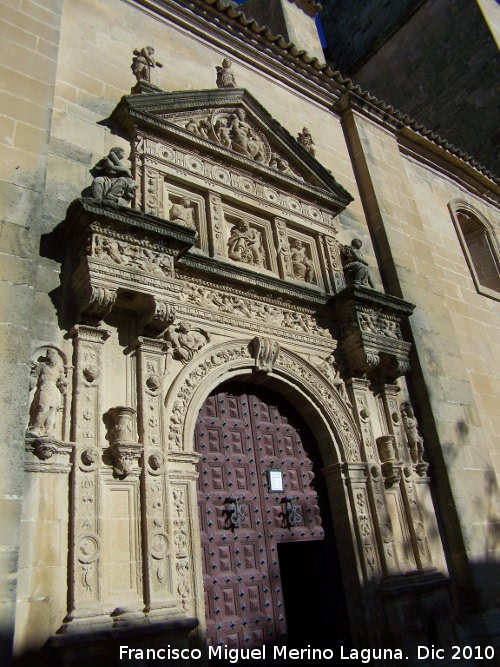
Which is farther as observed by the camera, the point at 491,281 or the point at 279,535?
the point at 491,281

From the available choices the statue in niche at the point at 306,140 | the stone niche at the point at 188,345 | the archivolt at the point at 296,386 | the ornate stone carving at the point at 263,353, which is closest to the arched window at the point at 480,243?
the statue in niche at the point at 306,140

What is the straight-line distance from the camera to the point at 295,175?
7.70 m

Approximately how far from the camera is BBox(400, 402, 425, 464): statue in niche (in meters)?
6.79

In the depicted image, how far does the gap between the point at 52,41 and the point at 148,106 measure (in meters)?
1.10

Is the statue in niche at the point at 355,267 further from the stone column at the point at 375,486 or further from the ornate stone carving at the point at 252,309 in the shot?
the stone column at the point at 375,486

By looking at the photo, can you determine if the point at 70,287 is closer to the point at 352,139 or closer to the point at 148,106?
the point at 148,106

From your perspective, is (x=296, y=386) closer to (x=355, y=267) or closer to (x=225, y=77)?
(x=355, y=267)

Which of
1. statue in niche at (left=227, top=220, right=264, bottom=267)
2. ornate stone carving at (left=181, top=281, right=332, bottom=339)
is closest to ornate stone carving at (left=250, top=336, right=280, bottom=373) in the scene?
ornate stone carving at (left=181, top=281, right=332, bottom=339)

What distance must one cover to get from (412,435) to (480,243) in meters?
5.92

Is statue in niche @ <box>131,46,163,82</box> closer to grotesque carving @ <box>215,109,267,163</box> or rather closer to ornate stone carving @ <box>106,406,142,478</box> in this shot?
grotesque carving @ <box>215,109,267,163</box>

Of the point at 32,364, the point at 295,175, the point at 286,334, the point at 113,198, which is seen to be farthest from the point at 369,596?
the point at 295,175

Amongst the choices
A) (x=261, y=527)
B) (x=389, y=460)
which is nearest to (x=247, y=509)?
(x=261, y=527)

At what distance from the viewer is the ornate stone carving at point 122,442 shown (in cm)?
440

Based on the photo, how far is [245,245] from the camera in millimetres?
6707
